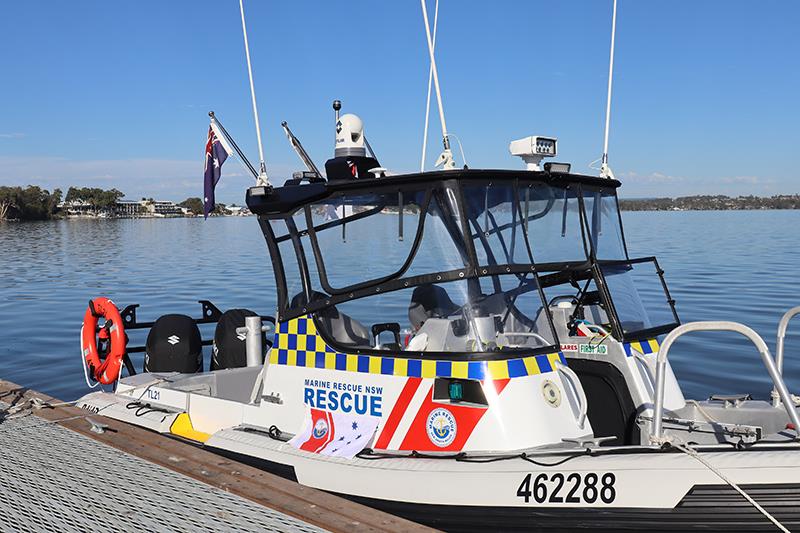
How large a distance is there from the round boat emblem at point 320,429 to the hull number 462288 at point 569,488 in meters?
1.43

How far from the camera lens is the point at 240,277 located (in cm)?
2031

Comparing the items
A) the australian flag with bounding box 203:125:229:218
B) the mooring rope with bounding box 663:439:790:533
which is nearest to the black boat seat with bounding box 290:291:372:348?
the mooring rope with bounding box 663:439:790:533

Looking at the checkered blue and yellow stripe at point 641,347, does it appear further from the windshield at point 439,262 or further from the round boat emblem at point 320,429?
the round boat emblem at point 320,429

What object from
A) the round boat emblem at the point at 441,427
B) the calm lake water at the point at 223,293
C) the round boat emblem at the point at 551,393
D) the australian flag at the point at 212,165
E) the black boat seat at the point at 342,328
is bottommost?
the calm lake water at the point at 223,293

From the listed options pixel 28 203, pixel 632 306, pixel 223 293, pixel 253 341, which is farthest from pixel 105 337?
pixel 28 203

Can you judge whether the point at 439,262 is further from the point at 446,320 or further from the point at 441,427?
the point at 441,427

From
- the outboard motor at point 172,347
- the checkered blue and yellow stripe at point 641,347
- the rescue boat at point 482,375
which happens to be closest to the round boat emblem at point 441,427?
the rescue boat at point 482,375

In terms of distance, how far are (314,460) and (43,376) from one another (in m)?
7.35

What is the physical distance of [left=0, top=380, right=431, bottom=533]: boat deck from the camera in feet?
12.8

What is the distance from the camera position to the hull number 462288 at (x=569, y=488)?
3.77 m

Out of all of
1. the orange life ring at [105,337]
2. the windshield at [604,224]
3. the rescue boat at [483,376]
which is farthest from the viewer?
the orange life ring at [105,337]

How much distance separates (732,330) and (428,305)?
1.84 m

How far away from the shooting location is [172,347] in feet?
23.2

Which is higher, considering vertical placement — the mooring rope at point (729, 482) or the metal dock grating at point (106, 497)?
the mooring rope at point (729, 482)
